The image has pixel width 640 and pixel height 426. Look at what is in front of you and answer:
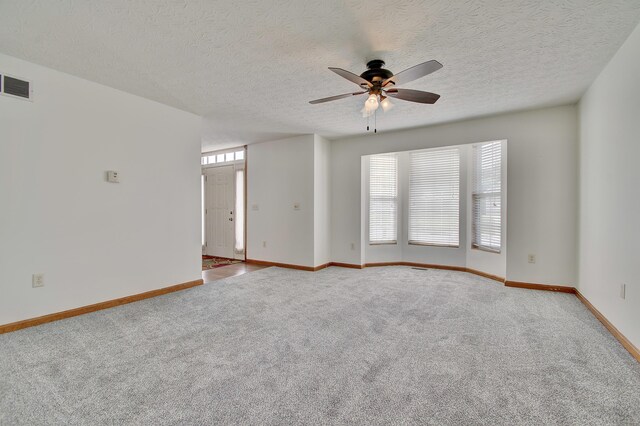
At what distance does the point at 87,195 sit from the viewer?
10.1 feet

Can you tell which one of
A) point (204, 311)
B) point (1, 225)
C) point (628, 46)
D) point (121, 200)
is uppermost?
point (628, 46)

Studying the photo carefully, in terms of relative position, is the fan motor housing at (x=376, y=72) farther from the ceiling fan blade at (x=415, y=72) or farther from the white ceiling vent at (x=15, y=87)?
the white ceiling vent at (x=15, y=87)

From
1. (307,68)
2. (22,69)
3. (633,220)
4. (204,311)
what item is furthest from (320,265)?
(22,69)

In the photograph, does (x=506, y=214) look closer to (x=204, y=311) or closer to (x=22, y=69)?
(x=204, y=311)

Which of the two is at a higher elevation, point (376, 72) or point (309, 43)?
point (309, 43)

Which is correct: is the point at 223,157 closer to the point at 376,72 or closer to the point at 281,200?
the point at 281,200

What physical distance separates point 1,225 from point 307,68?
3.09 metres

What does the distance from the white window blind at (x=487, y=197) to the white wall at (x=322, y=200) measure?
2.58m

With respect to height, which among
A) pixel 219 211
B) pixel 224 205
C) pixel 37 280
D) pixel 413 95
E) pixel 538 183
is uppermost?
pixel 413 95

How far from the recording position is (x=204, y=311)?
312cm

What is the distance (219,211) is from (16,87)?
13.8 feet

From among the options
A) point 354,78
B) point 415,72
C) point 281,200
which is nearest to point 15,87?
point 354,78

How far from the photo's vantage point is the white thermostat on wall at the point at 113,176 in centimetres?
325

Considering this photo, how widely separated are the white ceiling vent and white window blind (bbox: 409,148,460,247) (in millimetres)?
5319
